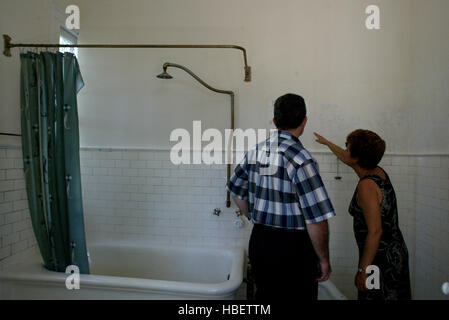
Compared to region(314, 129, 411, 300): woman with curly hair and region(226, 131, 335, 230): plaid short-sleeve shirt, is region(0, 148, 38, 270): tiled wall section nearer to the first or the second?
region(226, 131, 335, 230): plaid short-sleeve shirt

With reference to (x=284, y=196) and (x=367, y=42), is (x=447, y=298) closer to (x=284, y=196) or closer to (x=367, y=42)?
(x=284, y=196)

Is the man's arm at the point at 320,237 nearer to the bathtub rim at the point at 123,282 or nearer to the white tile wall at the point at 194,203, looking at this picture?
the bathtub rim at the point at 123,282

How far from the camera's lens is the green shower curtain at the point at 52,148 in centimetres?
167

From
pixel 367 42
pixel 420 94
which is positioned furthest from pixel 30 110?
pixel 420 94

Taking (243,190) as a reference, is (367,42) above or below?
above

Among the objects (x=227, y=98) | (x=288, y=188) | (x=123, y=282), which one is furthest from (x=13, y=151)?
(x=288, y=188)

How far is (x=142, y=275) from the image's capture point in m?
2.18

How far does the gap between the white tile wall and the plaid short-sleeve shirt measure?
95 cm

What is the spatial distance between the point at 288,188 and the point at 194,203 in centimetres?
117

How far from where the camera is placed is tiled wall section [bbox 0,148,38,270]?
1.65m

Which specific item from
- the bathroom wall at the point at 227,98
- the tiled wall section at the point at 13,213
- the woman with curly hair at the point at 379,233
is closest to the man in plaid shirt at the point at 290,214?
the woman with curly hair at the point at 379,233

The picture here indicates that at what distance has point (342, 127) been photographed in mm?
2123

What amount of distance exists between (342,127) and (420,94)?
55 centimetres

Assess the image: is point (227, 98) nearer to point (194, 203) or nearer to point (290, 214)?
point (194, 203)
